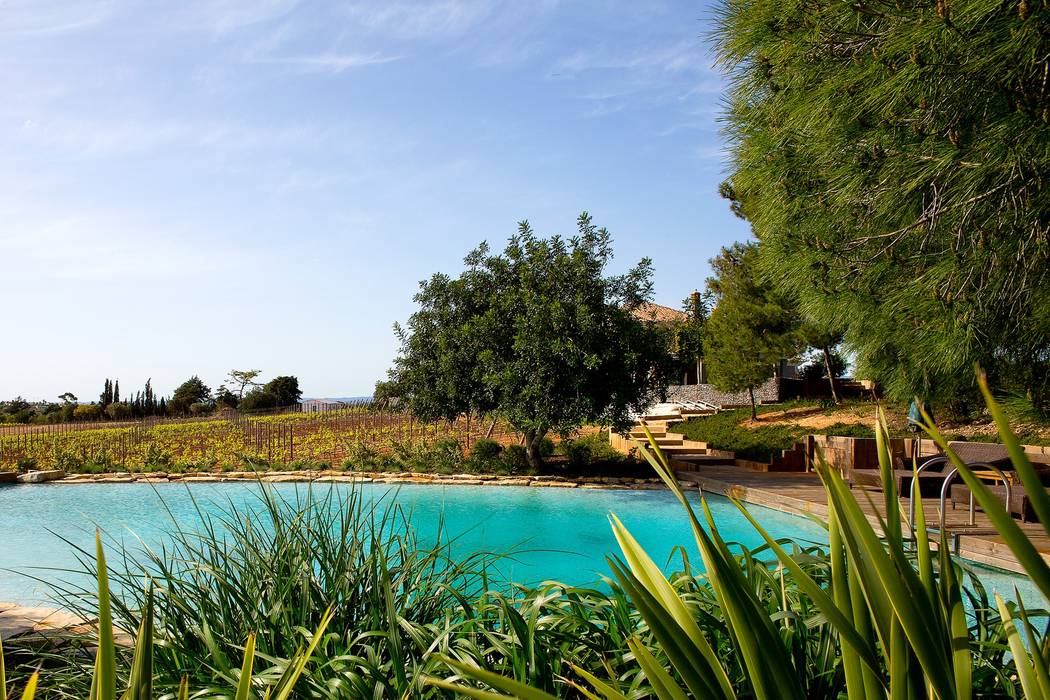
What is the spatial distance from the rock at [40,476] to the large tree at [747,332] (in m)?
16.0

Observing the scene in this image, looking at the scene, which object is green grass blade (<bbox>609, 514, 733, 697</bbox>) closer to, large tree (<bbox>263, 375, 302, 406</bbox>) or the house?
the house

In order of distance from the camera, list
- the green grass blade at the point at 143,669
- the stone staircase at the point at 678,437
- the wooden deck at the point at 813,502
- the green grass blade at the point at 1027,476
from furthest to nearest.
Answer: the stone staircase at the point at 678,437 → the wooden deck at the point at 813,502 → the green grass blade at the point at 143,669 → the green grass blade at the point at 1027,476

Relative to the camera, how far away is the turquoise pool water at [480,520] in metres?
7.77

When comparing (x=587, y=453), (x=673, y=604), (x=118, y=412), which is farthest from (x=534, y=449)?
(x=118, y=412)

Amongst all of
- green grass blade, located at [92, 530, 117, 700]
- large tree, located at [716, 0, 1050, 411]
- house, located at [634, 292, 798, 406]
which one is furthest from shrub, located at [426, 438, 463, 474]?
green grass blade, located at [92, 530, 117, 700]

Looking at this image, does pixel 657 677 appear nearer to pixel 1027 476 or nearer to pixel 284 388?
pixel 1027 476

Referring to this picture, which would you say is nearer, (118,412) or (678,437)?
(678,437)

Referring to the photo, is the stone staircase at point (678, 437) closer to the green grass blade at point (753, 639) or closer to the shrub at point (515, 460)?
the shrub at point (515, 460)

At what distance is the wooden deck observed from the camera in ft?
21.3

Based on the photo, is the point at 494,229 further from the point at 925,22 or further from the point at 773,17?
the point at 925,22

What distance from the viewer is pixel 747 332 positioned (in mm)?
19828

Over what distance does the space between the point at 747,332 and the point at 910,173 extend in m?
16.1

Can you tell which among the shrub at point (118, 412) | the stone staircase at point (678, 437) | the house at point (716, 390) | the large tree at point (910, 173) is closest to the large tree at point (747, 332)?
the house at point (716, 390)

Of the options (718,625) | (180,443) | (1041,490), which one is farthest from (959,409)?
(180,443)
